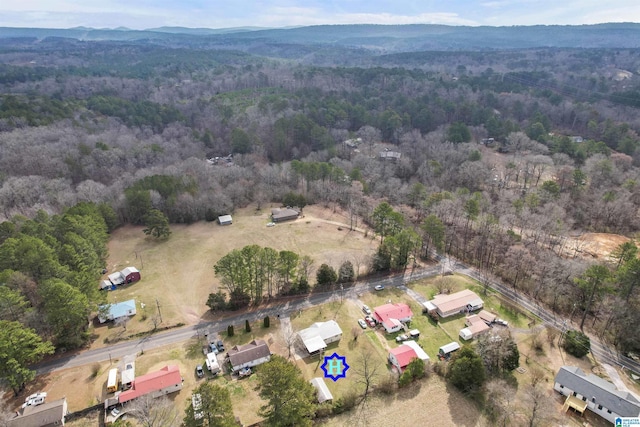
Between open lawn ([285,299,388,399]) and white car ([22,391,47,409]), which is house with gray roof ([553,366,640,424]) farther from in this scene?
white car ([22,391,47,409])

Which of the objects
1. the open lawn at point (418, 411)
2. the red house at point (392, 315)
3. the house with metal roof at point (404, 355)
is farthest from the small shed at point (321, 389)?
the red house at point (392, 315)

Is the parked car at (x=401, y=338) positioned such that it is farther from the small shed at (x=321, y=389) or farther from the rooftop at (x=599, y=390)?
the rooftop at (x=599, y=390)

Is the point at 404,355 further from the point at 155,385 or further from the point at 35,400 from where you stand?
the point at 35,400

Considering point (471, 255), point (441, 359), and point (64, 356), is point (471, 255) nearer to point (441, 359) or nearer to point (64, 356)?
point (441, 359)

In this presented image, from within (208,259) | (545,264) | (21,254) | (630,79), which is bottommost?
(208,259)

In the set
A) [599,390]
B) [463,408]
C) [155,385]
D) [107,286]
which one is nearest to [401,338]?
[463,408]

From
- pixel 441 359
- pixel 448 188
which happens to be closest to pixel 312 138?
pixel 448 188
